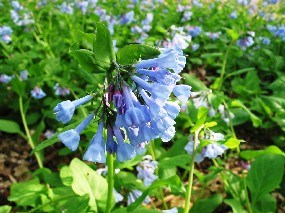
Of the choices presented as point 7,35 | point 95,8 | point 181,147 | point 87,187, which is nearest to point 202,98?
point 181,147

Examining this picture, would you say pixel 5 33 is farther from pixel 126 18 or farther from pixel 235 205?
pixel 235 205

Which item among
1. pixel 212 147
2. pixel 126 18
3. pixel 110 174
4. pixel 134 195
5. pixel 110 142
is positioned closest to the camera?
pixel 110 142

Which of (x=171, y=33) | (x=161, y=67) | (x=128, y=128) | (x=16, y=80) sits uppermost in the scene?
(x=161, y=67)

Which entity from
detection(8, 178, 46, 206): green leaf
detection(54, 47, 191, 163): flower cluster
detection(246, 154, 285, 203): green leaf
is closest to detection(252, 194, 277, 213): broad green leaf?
detection(246, 154, 285, 203): green leaf

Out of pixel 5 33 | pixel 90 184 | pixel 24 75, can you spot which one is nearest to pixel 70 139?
pixel 90 184

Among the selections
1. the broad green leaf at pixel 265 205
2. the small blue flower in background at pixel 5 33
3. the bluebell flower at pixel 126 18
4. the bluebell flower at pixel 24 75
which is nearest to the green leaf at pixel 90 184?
the broad green leaf at pixel 265 205

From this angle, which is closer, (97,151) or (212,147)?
(97,151)

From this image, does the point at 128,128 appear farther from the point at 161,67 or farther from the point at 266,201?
the point at 266,201
